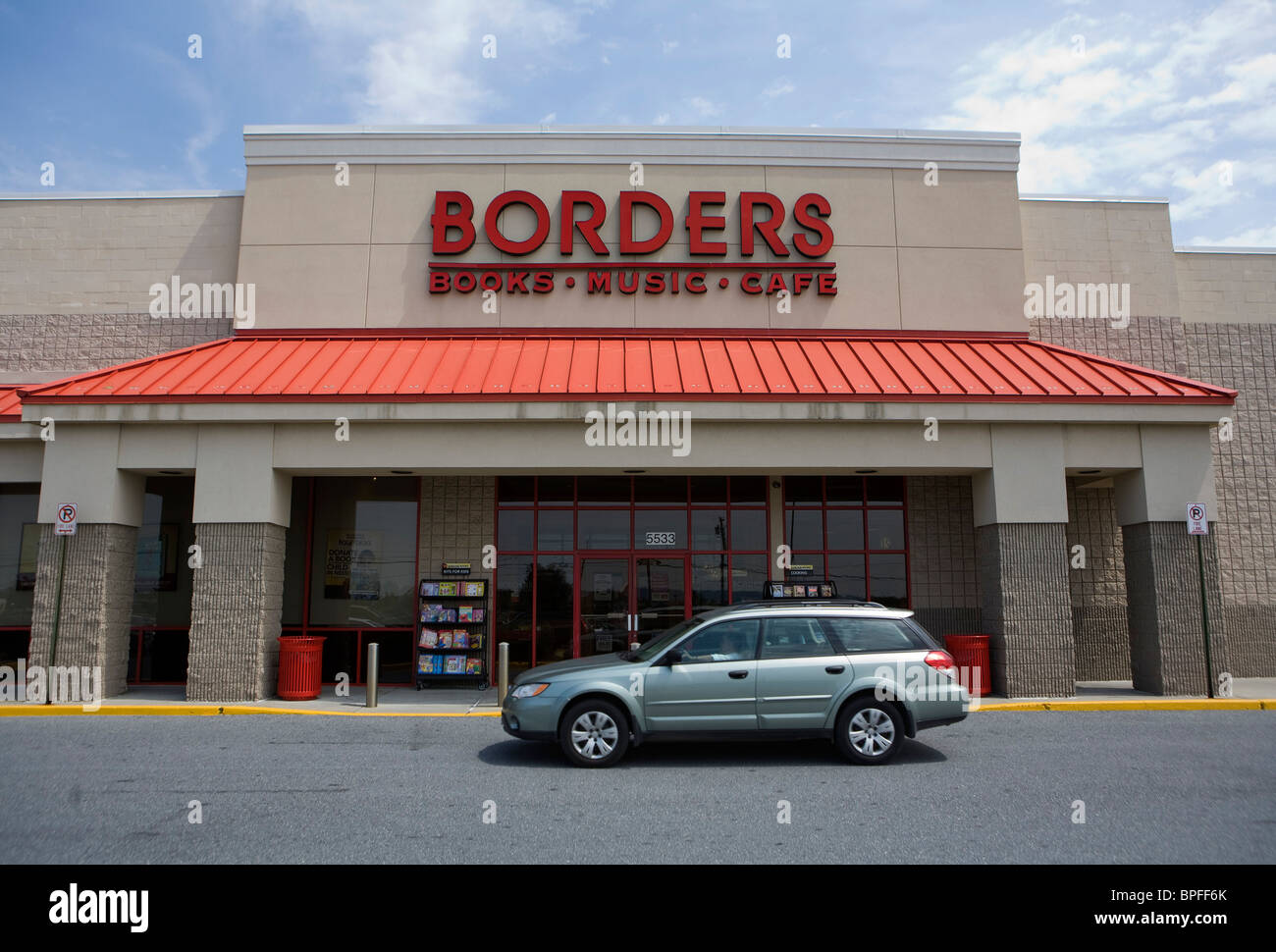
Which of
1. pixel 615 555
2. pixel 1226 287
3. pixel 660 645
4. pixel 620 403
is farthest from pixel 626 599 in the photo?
pixel 1226 287

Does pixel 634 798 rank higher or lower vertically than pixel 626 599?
lower

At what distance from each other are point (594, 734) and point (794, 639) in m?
2.31

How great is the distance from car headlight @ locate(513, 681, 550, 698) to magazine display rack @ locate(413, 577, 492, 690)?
596cm

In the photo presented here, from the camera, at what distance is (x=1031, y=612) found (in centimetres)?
1327

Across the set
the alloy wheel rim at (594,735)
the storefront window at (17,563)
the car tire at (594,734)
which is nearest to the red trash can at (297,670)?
the storefront window at (17,563)

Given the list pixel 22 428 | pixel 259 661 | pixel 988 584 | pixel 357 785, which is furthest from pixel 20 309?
pixel 988 584

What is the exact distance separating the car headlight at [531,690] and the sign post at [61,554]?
8439 millimetres

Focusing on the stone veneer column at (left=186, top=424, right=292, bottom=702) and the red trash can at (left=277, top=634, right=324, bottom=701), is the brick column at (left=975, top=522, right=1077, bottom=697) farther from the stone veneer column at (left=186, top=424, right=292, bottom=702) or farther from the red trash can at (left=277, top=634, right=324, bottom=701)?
the stone veneer column at (left=186, top=424, right=292, bottom=702)

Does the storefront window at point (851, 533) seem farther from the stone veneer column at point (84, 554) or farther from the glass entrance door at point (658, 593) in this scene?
the stone veneer column at point (84, 554)

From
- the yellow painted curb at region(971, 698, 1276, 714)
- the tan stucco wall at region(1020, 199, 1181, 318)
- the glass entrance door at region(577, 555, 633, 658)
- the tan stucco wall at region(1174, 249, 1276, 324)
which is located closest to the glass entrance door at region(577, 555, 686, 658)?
the glass entrance door at region(577, 555, 633, 658)

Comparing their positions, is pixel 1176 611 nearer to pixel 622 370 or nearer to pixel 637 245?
pixel 622 370

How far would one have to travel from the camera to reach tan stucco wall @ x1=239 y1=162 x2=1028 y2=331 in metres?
16.2

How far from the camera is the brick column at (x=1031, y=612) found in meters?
13.1
